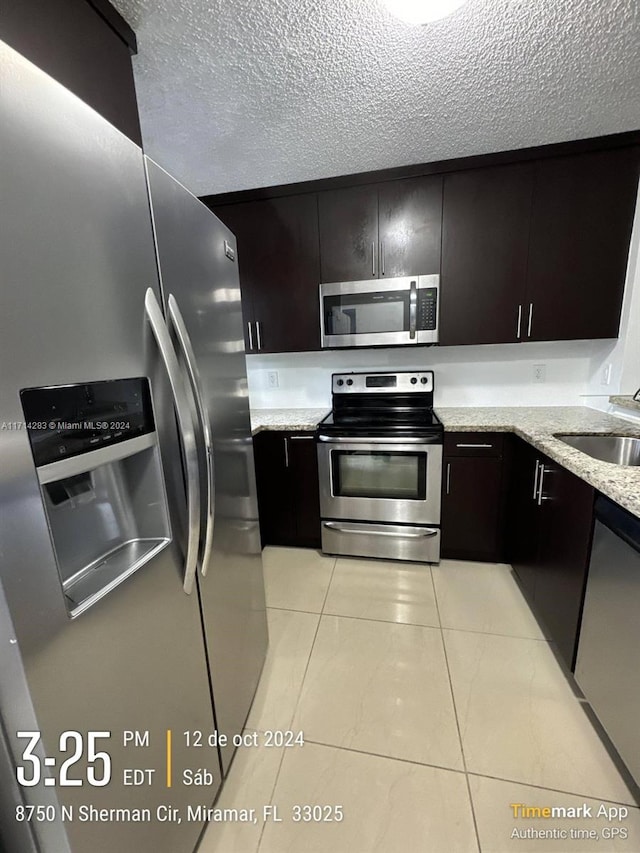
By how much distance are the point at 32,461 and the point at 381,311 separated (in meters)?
2.02

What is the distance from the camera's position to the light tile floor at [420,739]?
1.01m

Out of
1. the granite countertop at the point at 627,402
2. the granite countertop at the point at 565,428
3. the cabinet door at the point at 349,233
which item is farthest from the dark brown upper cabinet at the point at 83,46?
the granite countertop at the point at 627,402

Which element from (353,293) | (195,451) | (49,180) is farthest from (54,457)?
(353,293)

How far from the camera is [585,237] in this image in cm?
197

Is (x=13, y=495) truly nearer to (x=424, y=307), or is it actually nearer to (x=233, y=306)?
(x=233, y=306)

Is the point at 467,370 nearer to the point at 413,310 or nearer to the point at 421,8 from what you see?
the point at 413,310

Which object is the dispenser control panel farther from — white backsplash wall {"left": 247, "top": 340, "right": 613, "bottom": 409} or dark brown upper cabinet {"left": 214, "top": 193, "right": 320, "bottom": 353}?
white backsplash wall {"left": 247, "top": 340, "right": 613, "bottom": 409}

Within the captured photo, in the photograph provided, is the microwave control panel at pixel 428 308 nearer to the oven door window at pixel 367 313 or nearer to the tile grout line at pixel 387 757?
the oven door window at pixel 367 313

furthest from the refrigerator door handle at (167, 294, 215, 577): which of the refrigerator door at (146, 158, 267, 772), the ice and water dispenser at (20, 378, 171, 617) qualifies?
the ice and water dispenser at (20, 378, 171, 617)

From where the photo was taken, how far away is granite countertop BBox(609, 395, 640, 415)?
185cm

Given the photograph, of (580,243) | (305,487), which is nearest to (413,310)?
(580,243)

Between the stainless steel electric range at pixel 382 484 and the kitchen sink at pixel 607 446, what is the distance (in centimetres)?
65

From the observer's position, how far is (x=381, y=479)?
7.22 feet

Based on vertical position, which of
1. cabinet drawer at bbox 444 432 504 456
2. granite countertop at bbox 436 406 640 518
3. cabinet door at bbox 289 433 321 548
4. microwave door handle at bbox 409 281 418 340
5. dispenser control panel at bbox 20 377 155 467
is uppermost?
microwave door handle at bbox 409 281 418 340
